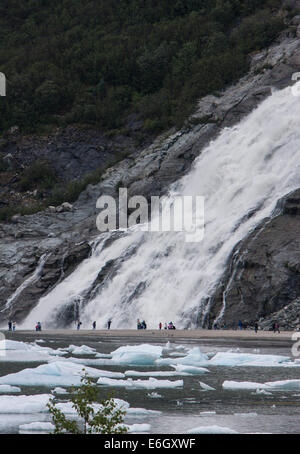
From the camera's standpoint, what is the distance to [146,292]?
189 feet

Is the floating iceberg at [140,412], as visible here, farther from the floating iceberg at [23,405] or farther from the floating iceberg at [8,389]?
the floating iceberg at [8,389]

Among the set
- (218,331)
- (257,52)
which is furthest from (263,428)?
(257,52)

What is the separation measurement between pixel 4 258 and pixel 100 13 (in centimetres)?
5727

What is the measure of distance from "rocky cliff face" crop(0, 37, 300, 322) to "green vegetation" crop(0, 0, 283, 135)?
4125 millimetres

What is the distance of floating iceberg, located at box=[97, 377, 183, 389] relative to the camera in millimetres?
26062

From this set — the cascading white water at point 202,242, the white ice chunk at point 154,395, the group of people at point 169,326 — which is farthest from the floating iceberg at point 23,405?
the cascading white water at point 202,242

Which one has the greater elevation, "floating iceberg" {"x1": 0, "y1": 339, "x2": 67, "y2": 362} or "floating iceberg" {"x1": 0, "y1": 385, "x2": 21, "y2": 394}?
"floating iceberg" {"x1": 0, "y1": 339, "x2": 67, "y2": 362}

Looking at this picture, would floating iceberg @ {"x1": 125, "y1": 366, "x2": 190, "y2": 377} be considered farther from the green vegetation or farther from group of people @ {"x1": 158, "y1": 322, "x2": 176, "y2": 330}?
the green vegetation

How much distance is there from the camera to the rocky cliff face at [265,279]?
164 ft

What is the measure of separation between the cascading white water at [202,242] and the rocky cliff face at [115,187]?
6.54 ft

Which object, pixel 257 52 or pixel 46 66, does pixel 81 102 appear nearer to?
pixel 46 66

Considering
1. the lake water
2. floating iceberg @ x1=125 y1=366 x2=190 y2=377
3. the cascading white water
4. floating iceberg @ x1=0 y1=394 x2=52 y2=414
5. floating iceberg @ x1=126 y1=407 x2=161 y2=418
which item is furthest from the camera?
the cascading white water

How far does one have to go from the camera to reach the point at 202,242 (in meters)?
59.0

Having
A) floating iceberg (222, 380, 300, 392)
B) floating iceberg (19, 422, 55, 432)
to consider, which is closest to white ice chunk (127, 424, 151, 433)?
floating iceberg (19, 422, 55, 432)
